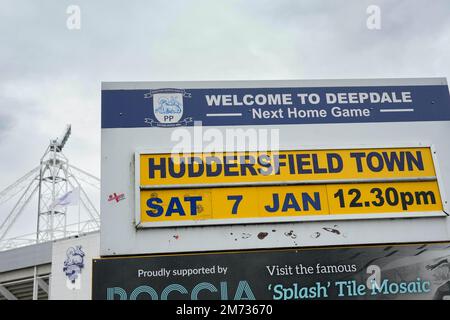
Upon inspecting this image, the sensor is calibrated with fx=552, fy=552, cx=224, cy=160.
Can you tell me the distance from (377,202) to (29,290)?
3853 centimetres

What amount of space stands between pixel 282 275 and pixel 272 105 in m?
2.24

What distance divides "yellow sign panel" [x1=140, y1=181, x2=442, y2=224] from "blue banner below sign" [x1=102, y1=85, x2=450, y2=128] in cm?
91

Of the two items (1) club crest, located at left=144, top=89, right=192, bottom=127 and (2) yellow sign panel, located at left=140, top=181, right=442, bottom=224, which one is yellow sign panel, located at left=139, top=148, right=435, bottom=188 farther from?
(1) club crest, located at left=144, top=89, right=192, bottom=127

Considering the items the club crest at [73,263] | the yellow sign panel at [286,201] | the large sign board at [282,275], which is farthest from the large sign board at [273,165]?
the club crest at [73,263]

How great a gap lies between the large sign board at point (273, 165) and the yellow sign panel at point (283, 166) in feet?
0.04

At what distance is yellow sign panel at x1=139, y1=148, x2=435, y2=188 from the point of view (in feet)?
22.1

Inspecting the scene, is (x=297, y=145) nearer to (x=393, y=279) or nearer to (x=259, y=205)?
(x=259, y=205)

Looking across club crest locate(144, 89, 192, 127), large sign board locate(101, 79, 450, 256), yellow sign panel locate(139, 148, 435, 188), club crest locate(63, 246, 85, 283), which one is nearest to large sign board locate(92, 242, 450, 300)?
large sign board locate(101, 79, 450, 256)

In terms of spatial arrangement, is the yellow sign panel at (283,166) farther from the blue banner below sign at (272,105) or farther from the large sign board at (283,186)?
the blue banner below sign at (272,105)

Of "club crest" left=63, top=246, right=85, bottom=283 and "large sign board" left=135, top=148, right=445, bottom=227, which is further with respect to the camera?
"club crest" left=63, top=246, right=85, bottom=283

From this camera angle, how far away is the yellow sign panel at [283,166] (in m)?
6.73

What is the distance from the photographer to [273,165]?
22.5 feet

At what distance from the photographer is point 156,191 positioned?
21.9ft

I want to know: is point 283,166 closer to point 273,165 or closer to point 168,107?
point 273,165
